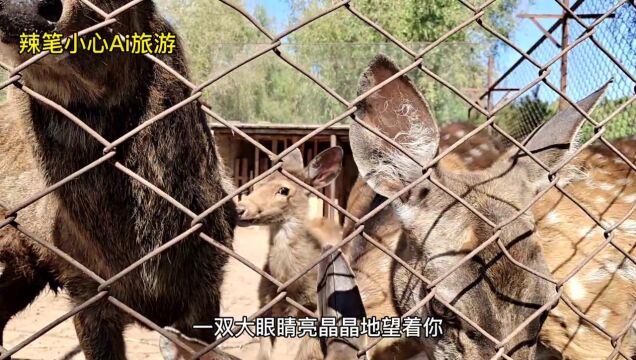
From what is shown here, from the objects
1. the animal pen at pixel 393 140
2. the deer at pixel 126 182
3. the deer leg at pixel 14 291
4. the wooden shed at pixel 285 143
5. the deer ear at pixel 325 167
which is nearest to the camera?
the animal pen at pixel 393 140

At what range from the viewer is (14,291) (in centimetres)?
429

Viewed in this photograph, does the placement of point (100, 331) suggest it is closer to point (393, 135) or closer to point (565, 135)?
point (393, 135)

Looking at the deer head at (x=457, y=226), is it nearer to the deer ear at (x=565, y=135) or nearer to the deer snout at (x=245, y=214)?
the deer ear at (x=565, y=135)

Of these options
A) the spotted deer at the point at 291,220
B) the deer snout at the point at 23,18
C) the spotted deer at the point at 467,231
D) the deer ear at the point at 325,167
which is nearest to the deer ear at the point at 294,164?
the spotted deer at the point at 291,220

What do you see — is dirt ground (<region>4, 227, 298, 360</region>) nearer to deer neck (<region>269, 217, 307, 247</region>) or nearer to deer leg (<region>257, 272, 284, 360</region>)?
deer leg (<region>257, 272, 284, 360</region>)

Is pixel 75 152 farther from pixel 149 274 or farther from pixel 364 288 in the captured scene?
pixel 364 288

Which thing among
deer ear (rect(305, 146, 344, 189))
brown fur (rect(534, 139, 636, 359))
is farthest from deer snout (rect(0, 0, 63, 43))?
deer ear (rect(305, 146, 344, 189))

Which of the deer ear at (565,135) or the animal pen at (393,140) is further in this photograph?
the deer ear at (565,135)

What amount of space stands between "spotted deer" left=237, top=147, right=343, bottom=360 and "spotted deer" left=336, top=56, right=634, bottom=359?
8.37 feet

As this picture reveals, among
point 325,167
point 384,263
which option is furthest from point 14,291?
point 384,263

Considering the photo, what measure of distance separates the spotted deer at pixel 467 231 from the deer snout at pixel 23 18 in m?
1.15

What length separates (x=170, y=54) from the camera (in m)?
2.95

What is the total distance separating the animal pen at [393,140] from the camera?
1581 mm

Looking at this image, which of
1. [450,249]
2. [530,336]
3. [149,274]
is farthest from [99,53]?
[530,336]
